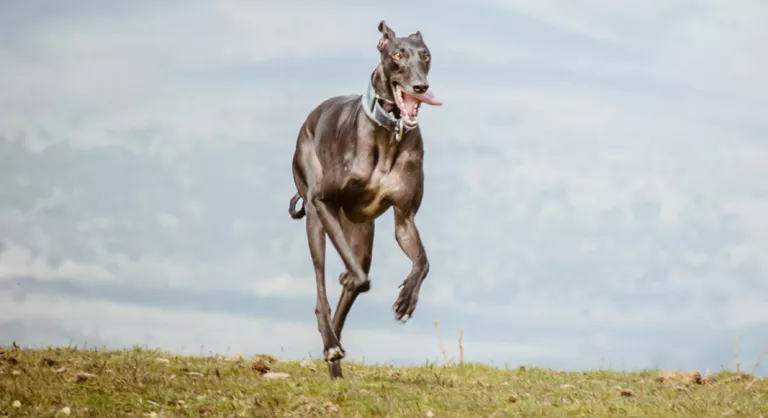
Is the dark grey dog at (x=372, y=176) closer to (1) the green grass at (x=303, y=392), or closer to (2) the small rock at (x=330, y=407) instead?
(1) the green grass at (x=303, y=392)

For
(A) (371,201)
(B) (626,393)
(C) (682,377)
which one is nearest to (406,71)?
(A) (371,201)

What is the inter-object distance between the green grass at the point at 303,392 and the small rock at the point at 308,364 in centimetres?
3

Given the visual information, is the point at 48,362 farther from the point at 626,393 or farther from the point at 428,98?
the point at 626,393

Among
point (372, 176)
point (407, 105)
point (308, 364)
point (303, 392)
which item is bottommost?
point (303, 392)

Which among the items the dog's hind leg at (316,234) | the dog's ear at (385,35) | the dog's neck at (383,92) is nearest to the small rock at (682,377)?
the dog's hind leg at (316,234)

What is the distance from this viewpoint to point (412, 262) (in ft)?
41.9

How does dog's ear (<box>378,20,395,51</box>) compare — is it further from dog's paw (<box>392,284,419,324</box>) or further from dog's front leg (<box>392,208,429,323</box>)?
dog's paw (<box>392,284,419,324</box>)

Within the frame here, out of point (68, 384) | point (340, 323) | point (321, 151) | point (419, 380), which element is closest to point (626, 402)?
point (419, 380)

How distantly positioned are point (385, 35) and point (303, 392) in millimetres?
3959

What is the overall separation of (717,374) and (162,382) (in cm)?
814

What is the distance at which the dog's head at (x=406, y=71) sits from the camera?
12258mm

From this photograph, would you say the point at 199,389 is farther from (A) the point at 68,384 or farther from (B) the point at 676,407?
(B) the point at 676,407

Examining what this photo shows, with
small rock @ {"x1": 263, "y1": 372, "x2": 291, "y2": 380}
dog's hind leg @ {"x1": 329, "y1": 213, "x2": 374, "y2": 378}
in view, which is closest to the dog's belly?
dog's hind leg @ {"x1": 329, "y1": 213, "x2": 374, "y2": 378}

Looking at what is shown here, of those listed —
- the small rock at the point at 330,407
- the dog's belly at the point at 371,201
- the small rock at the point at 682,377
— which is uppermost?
the dog's belly at the point at 371,201
